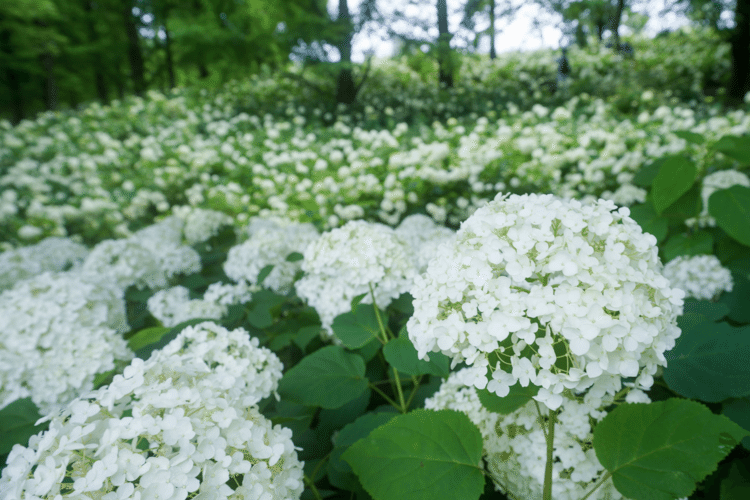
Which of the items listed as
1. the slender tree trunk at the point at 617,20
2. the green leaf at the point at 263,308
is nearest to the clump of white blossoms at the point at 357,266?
the green leaf at the point at 263,308

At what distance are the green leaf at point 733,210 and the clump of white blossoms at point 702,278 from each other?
0.19 meters

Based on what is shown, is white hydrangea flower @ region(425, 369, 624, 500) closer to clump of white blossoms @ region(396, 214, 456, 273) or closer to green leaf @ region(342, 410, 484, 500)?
green leaf @ region(342, 410, 484, 500)

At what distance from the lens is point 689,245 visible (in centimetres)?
259

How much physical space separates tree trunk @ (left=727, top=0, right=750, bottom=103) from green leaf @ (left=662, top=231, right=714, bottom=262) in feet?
27.8

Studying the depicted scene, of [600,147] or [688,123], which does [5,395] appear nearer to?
[600,147]

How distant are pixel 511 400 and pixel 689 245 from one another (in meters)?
2.09

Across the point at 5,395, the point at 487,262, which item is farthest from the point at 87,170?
the point at 487,262

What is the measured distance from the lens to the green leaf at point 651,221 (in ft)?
8.33

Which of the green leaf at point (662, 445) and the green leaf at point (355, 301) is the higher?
the green leaf at point (355, 301)

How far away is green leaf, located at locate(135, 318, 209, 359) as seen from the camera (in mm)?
2061

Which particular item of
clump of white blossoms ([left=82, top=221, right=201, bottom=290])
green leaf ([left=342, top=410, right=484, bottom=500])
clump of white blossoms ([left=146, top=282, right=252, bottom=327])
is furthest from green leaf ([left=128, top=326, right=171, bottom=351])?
green leaf ([left=342, top=410, right=484, bottom=500])

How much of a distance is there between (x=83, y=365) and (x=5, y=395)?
1.18ft

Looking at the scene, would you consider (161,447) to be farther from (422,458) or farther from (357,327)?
(357,327)

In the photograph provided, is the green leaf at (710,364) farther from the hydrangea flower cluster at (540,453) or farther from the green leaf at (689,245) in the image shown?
the green leaf at (689,245)
